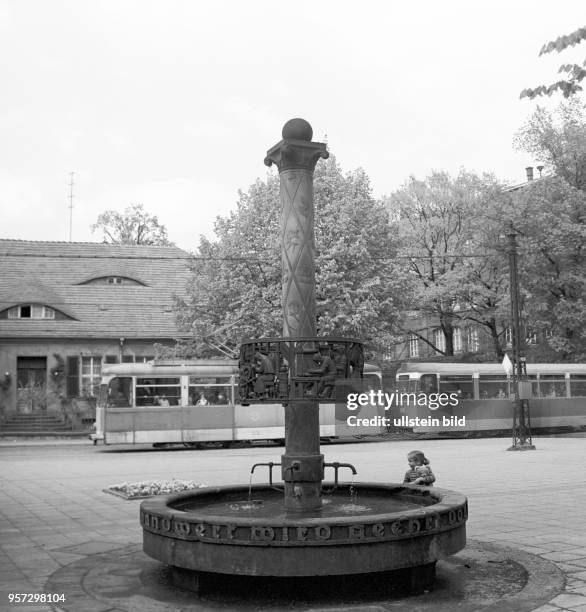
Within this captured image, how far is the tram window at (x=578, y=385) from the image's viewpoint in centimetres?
3406

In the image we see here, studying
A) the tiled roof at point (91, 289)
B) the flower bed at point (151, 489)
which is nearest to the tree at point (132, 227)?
the tiled roof at point (91, 289)

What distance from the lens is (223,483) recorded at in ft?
51.9

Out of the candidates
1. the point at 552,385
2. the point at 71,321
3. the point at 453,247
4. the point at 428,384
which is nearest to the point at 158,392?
the point at 428,384

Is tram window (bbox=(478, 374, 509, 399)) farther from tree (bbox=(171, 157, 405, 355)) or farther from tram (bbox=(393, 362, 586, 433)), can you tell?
tree (bbox=(171, 157, 405, 355))

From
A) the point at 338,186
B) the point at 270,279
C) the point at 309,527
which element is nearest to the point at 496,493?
the point at 309,527

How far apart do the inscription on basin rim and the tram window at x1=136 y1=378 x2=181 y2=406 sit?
22.4 metres

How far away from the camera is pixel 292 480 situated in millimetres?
7402

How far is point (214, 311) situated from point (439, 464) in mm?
17726

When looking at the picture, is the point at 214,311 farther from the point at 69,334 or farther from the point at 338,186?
the point at 69,334

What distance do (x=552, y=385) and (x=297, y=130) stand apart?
2841 cm

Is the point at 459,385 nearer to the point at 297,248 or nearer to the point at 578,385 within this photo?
the point at 578,385

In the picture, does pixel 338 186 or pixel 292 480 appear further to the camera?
pixel 338 186

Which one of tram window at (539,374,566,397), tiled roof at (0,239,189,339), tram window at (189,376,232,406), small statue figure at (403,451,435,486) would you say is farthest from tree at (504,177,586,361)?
small statue figure at (403,451,435,486)

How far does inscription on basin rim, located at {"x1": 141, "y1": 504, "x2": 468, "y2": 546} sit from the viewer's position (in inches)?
245
